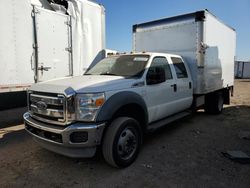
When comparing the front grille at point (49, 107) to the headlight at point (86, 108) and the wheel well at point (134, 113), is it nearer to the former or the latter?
the headlight at point (86, 108)

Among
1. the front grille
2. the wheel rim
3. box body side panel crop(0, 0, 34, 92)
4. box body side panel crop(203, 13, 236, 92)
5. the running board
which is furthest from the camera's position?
box body side panel crop(203, 13, 236, 92)

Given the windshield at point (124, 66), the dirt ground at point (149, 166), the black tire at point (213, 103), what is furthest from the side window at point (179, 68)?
the black tire at point (213, 103)

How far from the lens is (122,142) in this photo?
12.6 ft

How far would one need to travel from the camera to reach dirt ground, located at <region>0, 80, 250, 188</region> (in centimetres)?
345

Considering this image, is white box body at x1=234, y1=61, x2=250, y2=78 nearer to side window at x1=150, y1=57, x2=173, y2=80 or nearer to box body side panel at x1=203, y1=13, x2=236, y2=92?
box body side panel at x1=203, y1=13, x2=236, y2=92

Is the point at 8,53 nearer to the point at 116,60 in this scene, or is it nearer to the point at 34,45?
the point at 34,45

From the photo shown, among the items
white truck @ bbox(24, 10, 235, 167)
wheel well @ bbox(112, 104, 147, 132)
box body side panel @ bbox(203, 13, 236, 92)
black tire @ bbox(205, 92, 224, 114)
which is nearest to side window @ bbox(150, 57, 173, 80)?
white truck @ bbox(24, 10, 235, 167)

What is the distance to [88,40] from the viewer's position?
781 cm

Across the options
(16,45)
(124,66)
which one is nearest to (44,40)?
(16,45)

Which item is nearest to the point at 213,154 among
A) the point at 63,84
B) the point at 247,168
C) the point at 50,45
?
the point at 247,168

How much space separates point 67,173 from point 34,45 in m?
3.83

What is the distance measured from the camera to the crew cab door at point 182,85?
555cm

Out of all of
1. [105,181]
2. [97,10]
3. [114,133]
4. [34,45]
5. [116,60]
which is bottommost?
[105,181]

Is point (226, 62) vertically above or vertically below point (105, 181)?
above
